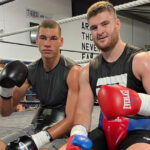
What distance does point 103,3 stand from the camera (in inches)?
49.2

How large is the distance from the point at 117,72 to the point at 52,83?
53 centimetres

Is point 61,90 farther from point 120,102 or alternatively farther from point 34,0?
point 34,0

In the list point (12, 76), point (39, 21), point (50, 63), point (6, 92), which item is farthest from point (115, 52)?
point (39, 21)

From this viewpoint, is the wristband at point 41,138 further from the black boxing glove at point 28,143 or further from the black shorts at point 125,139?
the black shorts at point 125,139

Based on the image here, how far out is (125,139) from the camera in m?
1.12

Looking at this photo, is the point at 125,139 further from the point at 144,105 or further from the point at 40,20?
the point at 40,20

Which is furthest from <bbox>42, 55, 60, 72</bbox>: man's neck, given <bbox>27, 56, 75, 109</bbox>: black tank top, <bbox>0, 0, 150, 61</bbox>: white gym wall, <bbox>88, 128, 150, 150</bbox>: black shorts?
<bbox>0, 0, 150, 61</bbox>: white gym wall

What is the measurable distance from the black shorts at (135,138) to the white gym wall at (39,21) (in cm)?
319

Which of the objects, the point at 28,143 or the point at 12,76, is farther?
the point at 12,76

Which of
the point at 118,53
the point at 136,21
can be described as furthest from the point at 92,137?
the point at 136,21

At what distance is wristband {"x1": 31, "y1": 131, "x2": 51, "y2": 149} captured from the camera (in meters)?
1.25

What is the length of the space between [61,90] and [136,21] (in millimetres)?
8400

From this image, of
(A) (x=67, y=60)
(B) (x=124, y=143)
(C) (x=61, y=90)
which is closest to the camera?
(B) (x=124, y=143)

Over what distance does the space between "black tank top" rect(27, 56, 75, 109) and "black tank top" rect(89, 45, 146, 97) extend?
299 millimetres
